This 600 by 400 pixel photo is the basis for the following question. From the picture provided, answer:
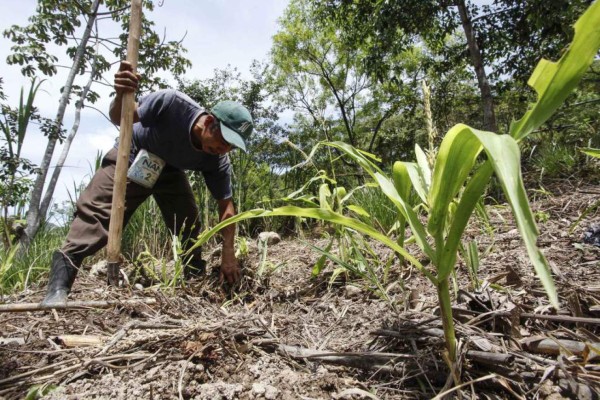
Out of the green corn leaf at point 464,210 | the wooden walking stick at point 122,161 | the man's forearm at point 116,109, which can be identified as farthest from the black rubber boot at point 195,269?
the green corn leaf at point 464,210

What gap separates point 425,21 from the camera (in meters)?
4.99

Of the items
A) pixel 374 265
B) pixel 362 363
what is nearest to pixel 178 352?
pixel 362 363

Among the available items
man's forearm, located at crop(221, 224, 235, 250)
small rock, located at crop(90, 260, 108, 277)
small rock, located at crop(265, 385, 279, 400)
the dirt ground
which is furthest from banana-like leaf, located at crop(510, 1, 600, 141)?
small rock, located at crop(90, 260, 108, 277)

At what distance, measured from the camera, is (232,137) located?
1771 mm

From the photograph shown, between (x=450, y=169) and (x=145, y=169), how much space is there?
1734 mm

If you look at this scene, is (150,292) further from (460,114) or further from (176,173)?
(460,114)

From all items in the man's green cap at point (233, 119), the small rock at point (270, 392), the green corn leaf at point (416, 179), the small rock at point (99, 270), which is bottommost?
the small rock at point (270, 392)

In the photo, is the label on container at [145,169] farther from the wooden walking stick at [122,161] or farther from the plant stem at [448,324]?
the plant stem at [448,324]

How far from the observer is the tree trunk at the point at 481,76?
4.46 m

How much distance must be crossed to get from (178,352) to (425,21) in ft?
18.2

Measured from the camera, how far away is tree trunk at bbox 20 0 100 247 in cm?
336

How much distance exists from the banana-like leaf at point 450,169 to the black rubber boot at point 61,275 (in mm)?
1483

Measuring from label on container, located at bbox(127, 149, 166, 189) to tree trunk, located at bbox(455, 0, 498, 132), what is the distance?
4.17 m

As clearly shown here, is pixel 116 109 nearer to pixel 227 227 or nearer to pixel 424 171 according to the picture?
pixel 227 227
